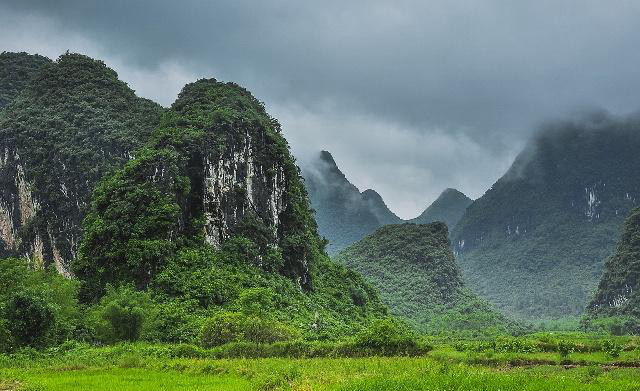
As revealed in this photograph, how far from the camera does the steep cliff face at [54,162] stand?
162ft

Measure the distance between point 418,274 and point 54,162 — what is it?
6213 cm

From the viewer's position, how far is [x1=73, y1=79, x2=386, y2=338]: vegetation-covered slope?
37312 millimetres

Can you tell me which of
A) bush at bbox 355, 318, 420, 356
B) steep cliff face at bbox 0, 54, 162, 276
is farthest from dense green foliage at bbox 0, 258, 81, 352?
steep cliff face at bbox 0, 54, 162, 276

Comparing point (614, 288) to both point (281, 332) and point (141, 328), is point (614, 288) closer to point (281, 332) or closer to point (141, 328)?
point (281, 332)

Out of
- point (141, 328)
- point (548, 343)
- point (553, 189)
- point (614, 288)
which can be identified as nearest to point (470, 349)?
point (548, 343)

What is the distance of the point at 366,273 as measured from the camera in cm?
9588

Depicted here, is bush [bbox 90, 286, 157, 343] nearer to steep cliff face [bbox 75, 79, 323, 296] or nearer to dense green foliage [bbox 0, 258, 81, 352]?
dense green foliage [bbox 0, 258, 81, 352]

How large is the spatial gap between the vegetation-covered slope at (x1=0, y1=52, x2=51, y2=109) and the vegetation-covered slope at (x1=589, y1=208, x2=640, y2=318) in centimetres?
9521

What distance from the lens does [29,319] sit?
26.4 meters

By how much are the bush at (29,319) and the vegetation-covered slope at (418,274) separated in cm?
5243

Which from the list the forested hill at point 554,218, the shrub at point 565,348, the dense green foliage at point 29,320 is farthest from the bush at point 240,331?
the forested hill at point 554,218

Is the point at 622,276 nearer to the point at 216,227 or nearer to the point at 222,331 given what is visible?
the point at 216,227

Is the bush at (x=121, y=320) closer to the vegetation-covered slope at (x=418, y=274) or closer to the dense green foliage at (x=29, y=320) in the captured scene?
the dense green foliage at (x=29, y=320)

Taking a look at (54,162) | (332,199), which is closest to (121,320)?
(54,162)
